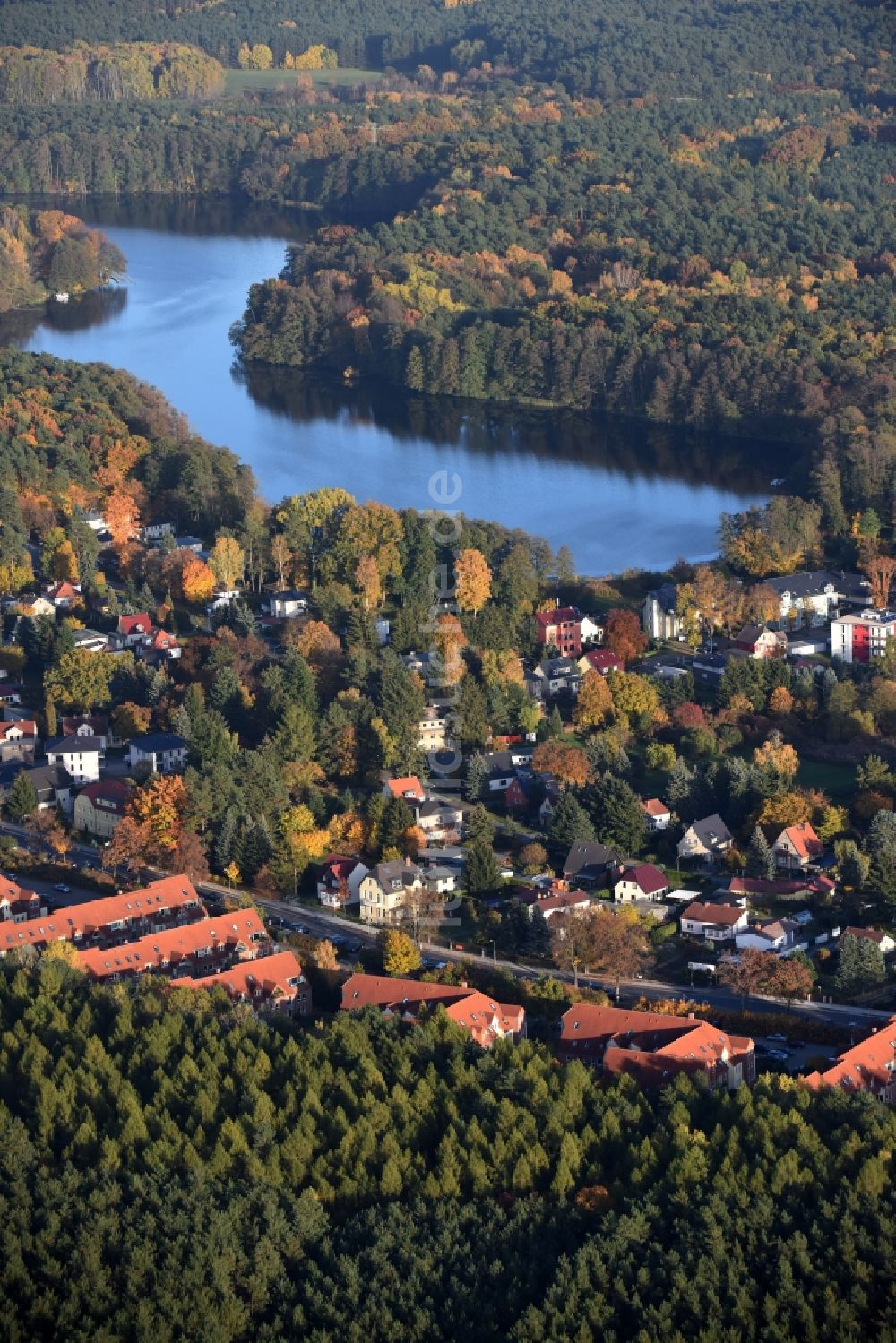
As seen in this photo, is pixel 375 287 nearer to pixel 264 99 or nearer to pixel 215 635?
pixel 215 635

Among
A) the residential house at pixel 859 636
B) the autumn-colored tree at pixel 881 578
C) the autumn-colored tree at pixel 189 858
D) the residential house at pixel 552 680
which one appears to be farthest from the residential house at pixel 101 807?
the autumn-colored tree at pixel 881 578

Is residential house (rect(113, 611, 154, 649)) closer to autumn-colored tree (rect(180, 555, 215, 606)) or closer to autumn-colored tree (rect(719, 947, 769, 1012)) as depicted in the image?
autumn-colored tree (rect(180, 555, 215, 606))

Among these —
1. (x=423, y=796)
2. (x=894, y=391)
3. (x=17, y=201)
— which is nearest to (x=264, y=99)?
(x=17, y=201)

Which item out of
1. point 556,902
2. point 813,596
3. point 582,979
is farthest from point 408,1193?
point 813,596

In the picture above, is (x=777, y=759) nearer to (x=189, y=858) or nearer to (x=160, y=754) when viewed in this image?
(x=189, y=858)

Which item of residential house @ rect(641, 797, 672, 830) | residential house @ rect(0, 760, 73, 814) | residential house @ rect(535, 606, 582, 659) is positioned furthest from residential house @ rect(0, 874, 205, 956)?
residential house @ rect(535, 606, 582, 659)

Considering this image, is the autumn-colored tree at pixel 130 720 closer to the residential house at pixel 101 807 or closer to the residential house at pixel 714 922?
the residential house at pixel 101 807
